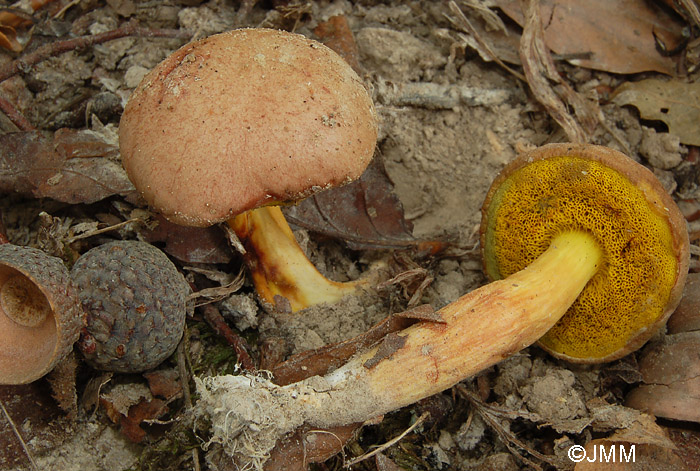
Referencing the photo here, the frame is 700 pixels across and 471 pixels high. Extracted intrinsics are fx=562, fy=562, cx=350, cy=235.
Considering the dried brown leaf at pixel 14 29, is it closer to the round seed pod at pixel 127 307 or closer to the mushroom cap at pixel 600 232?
the round seed pod at pixel 127 307

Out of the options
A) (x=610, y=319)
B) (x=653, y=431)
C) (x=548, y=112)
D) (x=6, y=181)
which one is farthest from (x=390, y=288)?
(x=6, y=181)

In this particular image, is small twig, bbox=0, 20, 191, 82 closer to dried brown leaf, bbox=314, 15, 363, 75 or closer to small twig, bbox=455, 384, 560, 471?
dried brown leaf, bbox=314, 15, 363, 75

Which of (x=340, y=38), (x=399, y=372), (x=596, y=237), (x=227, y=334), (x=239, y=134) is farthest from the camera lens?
(x=340, y=38)

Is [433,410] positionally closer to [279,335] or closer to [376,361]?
[376,361]

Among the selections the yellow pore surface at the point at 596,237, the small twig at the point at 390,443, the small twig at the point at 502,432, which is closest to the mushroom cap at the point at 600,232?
the yellow pore surface at the point at 596,237

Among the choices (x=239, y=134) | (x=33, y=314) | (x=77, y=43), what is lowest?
(x=33, y=314)

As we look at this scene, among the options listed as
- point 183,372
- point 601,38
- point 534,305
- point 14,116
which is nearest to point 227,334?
point 183,372

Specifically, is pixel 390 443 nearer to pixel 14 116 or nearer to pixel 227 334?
pixel 227 334
